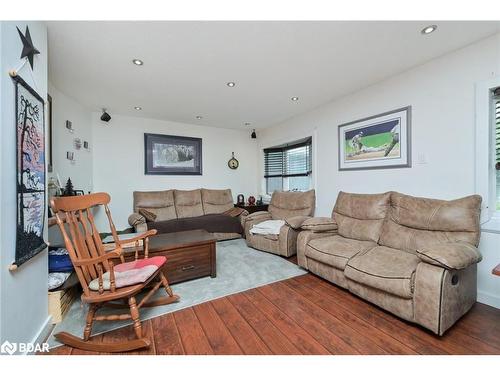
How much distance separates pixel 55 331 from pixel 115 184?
106 inches

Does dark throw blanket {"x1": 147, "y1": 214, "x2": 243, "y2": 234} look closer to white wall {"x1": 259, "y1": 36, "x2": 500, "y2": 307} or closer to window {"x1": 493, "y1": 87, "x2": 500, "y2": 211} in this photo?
white wall {"x1": 259, "y1": 36, "x2": 500, "y2": 307}

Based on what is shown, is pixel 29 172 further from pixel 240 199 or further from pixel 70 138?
pixel 240 199

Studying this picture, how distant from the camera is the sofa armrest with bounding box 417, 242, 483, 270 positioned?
4.63ft

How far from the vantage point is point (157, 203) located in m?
3.90

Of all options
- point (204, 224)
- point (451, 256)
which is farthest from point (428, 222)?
point (204, 224)

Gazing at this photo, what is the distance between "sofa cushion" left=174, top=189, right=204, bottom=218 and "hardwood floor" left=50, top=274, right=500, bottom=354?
94.3 inches

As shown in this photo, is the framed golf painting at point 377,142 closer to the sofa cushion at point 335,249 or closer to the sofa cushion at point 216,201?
the sofa cushion at point 335,249

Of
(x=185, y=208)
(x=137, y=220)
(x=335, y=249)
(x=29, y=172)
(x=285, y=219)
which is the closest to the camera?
(x=29, y=172)

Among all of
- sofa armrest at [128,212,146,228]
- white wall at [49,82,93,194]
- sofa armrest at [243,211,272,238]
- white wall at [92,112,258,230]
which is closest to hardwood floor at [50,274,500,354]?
sofa armrest at [243,211,272,238]

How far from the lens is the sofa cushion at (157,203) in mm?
3789

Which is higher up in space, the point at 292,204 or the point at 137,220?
the point at 292,204

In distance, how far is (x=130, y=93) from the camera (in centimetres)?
287

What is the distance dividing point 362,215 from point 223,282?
1.78 metres

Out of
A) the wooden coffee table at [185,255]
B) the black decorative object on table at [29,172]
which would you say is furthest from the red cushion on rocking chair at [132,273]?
the black decorative object on table at [29,172]
